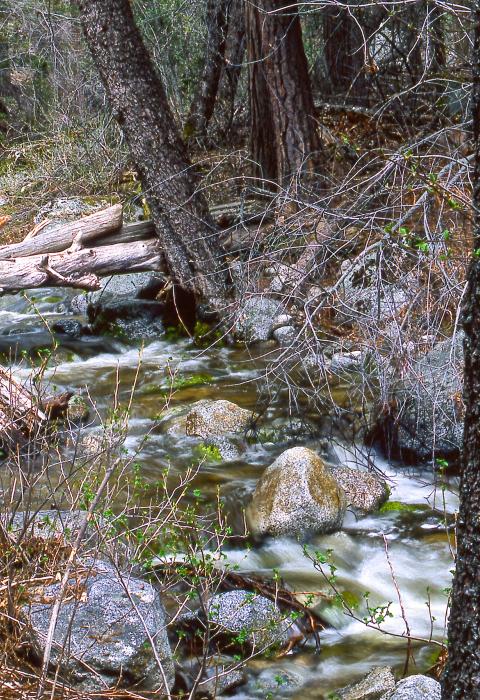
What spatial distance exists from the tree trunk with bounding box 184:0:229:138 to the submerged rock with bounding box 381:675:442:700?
10.4 meters

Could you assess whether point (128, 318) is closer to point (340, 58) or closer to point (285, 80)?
point (285, 80)

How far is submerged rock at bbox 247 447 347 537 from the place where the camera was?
577 centimetres

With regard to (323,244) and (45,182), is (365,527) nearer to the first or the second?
(323,244)

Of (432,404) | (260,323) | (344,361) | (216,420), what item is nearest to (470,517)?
Answer: (432,404)

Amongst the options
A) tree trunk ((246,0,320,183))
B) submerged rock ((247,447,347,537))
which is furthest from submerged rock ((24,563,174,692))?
tree trunk ((246,0,320,183))

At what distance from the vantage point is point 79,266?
30.0 ft

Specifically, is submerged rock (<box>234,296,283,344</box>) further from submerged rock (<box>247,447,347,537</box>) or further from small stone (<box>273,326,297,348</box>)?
submerged rock (<box>247,447,347,537</box>)

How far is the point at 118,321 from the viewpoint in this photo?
33.1ft

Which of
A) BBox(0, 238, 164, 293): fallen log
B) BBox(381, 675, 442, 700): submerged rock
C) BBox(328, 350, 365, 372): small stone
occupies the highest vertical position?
BBox(0, 238, 164, 293): fallen log

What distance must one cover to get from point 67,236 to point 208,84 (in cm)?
500

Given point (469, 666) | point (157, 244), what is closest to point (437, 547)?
point (469, 666)

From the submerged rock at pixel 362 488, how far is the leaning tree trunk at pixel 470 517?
321 cm

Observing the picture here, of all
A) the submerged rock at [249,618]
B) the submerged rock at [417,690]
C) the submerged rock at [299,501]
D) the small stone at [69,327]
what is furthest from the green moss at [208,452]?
the small stone at [69,327]

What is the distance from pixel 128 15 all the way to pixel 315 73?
15.5ft
